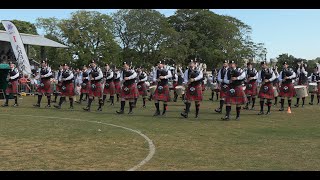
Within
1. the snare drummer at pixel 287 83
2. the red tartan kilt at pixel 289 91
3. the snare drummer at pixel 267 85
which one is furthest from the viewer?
the red tartan kilt at pixel 289 91

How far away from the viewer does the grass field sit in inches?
247

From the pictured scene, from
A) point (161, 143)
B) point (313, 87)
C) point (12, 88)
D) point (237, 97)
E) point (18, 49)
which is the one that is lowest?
point (161, 143)

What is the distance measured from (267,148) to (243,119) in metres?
5.24

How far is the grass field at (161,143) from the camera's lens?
247 inches

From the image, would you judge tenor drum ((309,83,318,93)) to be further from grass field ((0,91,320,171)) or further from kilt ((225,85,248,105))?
kilt ((225,85,248,105))

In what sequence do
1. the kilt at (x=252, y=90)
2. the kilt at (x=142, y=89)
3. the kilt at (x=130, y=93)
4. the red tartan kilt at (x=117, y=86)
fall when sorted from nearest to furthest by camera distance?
the kilt at (x=130, y=93), the kilt at (x=252, y=90), the kilt at (x=142, y=89), the red tartan kilt at (x=117, y=86)

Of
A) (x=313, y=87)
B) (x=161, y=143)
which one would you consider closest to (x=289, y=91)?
(x=313, y=87)

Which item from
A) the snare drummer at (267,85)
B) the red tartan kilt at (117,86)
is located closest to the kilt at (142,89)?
the red tartan kilt at (117,86)

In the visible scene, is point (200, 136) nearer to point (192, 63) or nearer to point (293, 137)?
point (293, 137)

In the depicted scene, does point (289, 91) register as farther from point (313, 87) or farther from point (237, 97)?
point (237, 97)

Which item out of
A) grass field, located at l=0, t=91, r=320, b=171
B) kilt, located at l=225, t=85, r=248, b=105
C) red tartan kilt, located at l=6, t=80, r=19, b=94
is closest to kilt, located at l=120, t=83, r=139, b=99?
grass field, located at l=0, t=91, r=320, b=171

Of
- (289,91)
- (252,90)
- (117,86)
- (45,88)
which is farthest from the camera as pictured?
(117,86)

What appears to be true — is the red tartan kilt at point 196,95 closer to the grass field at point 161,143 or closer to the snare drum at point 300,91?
the grass field at point 161,143

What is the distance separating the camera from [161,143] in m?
8.21
